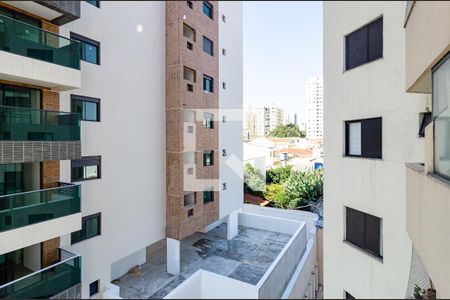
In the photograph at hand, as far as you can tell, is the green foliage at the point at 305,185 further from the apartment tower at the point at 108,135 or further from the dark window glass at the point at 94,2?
the dark window glass at the point at 94,2

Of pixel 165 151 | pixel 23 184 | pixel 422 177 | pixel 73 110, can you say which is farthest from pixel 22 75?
pixel 422 177

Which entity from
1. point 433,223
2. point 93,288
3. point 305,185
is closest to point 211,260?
point 93,288

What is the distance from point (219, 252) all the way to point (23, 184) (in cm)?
486

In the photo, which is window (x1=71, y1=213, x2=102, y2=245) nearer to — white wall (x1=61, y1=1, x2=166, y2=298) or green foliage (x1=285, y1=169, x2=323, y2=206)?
white wall (x1=61, y1=1, x2=166, y2=298)

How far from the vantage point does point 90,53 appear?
15.2 feet

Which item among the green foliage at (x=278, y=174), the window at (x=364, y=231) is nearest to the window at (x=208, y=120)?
the green foliage at (x=278, y=174)

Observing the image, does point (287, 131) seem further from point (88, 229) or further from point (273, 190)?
point (88, 229)

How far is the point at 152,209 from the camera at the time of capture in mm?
5961

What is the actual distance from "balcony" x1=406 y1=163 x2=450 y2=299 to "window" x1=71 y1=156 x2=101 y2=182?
466 centimetres

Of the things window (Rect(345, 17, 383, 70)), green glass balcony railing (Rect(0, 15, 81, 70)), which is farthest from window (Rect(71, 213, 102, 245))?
window (Rect(345, 17, 383, 70))

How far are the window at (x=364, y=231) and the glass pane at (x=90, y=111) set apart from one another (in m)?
4.49

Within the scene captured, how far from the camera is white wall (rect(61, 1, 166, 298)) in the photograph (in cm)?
457

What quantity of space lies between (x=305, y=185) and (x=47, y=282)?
4.25 m

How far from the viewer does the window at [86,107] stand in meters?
4.34
